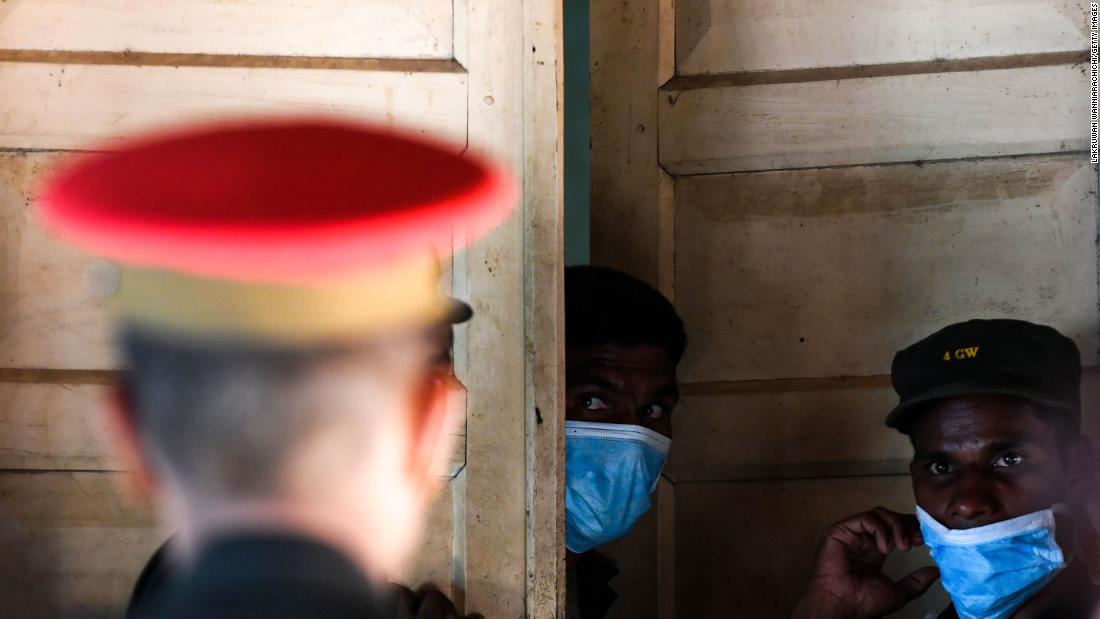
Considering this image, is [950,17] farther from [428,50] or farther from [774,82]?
[428,50]

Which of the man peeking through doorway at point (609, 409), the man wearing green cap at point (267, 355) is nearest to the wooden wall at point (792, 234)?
the man peeking through doorway at point (609, 409)

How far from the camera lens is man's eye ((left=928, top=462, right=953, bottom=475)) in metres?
1.37

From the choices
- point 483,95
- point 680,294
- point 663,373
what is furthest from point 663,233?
point 483,95

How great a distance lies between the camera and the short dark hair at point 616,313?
1.59 m

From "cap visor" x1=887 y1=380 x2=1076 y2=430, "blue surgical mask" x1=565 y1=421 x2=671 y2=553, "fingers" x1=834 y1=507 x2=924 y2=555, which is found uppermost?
"cap visor" x1=887 y1=380 x2=1076 y2=430

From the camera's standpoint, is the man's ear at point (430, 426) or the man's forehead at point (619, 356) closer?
the man's ear at point (430, 426)

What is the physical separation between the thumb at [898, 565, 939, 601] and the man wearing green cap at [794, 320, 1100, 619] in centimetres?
7

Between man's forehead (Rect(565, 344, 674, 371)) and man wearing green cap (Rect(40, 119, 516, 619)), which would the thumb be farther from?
man wearing green cap (Rect(40, 119, 516, 619))

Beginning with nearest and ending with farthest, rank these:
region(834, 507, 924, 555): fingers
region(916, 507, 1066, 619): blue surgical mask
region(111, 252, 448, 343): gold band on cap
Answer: region(111, 252, 448, 343): gold band on cap, region(916, 507, 1066, 619): blue surgical mask, region(834, 507, 924, 555): fingers

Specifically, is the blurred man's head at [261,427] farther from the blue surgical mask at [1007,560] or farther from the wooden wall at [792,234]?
the wooden wall at [792,234]

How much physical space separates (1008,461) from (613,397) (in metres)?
0.55

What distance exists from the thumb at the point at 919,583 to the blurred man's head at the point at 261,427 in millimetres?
931

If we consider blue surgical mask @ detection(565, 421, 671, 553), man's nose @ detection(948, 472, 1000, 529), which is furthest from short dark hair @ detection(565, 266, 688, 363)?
man's nose @ detection(948, 472, 1000, 529)

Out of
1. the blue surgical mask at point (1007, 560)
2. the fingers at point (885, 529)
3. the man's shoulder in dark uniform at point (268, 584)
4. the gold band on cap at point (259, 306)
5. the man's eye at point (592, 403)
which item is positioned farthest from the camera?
the man's eye at point (592, 403)
